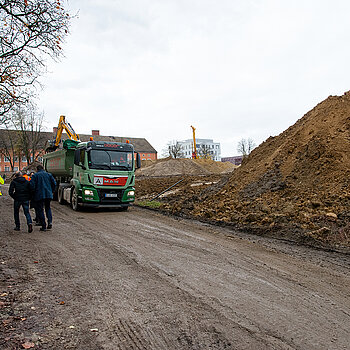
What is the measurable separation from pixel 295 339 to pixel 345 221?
5.80 meters

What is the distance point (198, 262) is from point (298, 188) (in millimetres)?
6234

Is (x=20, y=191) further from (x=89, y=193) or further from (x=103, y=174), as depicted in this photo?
(x=103, y=174)

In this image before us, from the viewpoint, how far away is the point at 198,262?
6.14 metres

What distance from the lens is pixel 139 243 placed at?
303 inches

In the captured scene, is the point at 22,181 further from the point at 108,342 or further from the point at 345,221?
the point at 345,221

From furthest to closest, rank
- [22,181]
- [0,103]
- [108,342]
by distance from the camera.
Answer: [0,103] < [22,181] < [108,342]

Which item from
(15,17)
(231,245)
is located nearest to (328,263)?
(231,245)

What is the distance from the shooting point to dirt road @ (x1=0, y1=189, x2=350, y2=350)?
3339 millimetres

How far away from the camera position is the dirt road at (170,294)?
11.0 ft

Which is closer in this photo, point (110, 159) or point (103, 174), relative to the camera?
point (103, 174)

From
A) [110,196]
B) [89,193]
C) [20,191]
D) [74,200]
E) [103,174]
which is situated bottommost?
[74,200]

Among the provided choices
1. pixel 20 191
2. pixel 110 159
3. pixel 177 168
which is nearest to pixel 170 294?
pixel 20 191

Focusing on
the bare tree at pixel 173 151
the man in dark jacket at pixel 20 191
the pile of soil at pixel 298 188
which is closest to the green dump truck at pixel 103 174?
the pile of soil at pixel 298 188

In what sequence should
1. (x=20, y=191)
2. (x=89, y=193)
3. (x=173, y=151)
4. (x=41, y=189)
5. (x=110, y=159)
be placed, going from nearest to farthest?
1. (x=20, y=191)
2. (x=41, y=189)
3. (x=89, y=193)
4. (x=110, y=159)
5. (x=173, y=151)
